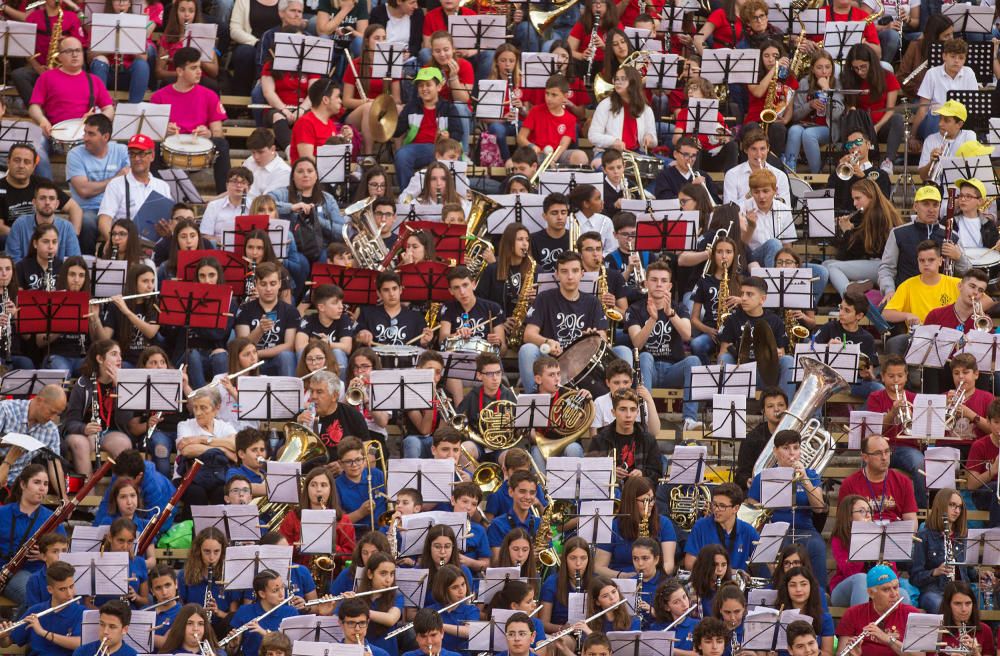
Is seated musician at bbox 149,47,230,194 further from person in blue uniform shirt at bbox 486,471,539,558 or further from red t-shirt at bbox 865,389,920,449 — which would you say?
red t-shirt at bbox 865,389,920,449

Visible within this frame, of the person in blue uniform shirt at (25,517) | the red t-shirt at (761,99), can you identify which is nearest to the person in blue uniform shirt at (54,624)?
the person in blue uniform shirt at (25,517)

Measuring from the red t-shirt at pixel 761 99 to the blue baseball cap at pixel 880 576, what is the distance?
22.9 feet

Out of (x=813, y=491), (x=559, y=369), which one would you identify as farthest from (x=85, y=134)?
(x=813, y=491)

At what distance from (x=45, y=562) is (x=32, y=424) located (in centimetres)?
135

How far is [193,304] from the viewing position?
17.2 metres

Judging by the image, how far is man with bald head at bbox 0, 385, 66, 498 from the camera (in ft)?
53.0

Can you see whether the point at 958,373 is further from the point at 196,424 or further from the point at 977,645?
the point at 196,424

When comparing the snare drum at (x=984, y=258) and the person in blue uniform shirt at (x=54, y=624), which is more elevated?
the snare drum at (x=984, y=258)

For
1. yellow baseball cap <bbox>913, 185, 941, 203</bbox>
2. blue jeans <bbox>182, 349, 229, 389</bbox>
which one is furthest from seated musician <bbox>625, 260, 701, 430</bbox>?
blue jeans <bbox>182, 349, 229, 389</bbox>

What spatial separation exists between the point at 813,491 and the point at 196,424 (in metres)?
4.69

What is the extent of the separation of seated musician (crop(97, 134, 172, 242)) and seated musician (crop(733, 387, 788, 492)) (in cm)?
574

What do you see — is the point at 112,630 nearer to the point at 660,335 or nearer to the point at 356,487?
the point at 356,487

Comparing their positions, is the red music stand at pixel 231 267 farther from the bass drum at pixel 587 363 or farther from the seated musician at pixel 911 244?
the seated musician at pixel 911 244

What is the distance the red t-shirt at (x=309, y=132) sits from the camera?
2020cm
